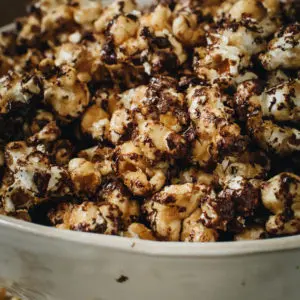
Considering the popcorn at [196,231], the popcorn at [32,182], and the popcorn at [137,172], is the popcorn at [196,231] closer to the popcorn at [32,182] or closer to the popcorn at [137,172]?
the popcorn at [137,172]

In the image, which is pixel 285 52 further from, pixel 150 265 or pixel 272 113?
pixel 150 265

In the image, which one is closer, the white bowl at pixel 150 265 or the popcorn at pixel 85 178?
the white bowl at pixel 150 265

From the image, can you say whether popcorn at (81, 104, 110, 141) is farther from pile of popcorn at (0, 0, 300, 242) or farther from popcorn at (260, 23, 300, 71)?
popcorn at (260, 23, 300, 71)

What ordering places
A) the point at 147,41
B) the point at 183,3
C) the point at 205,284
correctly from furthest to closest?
the point at 183,3, the point at 147,41, the point at 205,284

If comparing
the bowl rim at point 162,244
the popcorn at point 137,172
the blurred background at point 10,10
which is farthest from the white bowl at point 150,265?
the blurred background at point 10,10

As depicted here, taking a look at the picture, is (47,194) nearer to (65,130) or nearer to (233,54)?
(65,130)

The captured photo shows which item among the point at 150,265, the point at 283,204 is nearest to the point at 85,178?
the point at 150,265

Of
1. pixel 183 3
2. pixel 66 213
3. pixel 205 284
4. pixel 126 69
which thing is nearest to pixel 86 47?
pixel 126 69
